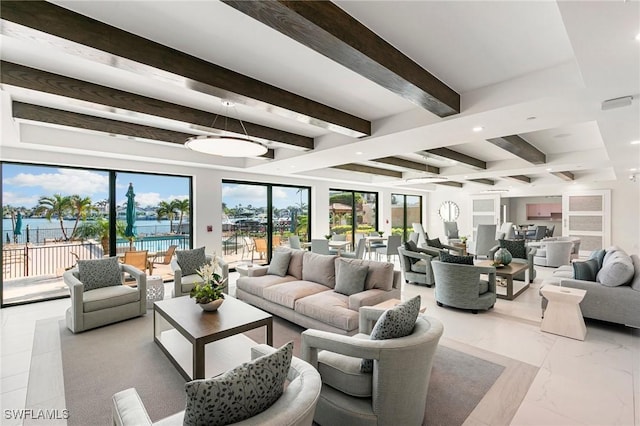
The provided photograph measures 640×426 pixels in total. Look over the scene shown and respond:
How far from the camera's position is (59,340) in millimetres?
3410

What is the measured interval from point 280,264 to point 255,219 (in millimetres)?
3035

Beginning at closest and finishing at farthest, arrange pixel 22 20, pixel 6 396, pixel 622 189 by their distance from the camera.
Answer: pixel 22 20, pixel 6 396, pixel 622 189

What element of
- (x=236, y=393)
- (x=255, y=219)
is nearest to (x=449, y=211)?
(x=255, y=219)

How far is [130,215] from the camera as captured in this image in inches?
224

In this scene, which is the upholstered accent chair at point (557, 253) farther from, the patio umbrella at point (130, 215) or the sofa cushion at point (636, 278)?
the patio umbrella at point (130, 215)

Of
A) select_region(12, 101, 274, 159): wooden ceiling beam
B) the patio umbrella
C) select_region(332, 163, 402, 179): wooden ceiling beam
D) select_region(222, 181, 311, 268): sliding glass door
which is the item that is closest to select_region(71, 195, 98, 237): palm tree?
the patio umbrella

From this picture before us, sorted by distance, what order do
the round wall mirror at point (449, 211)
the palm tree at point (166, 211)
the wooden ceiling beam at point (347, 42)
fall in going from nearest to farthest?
the wooden ceiling beam at point (347, 42) → the palm tree at point (166, 211) → the round wall mirror at point (449, 211)

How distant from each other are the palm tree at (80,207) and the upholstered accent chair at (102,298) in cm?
160

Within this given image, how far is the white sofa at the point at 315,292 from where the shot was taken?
10.6 feet

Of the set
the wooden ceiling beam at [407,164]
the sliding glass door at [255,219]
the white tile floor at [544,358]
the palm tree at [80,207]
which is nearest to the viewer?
the white tile floor at [544,358]

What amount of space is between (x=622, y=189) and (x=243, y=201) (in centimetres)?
1124

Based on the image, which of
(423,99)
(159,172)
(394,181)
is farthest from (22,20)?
(394,181)

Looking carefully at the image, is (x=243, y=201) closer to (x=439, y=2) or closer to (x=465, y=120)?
(x=465, y=120)

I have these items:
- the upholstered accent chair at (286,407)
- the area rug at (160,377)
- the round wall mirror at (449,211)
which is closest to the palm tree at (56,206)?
the area rug at (160,377)
